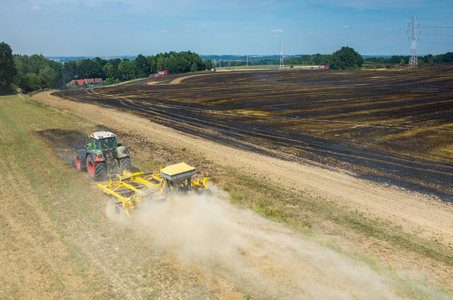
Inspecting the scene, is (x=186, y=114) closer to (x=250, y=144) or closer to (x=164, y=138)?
(x=164, y=138)

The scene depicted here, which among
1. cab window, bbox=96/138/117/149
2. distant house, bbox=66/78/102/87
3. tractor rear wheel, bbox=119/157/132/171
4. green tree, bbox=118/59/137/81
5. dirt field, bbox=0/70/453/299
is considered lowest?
dirt field, bbox=0/70/453/299

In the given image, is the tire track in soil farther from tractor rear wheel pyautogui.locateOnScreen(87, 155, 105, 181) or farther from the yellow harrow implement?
tractor rear wheel pyautogui.locateOnScreen(87, 155, 105, 181)

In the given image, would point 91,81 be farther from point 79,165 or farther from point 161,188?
point 161,188

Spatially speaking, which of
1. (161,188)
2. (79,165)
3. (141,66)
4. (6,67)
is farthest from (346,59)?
(161,188)

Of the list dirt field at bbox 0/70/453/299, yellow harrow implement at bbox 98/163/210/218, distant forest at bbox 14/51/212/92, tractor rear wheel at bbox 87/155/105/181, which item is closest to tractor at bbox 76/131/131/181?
tractor rear wheel at bbox 87/155/105/181

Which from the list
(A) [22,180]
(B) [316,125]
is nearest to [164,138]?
(A) [22,180]

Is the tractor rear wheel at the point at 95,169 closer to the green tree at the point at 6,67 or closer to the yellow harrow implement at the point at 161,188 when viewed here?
the yellow harrow implement at the point at 161,188

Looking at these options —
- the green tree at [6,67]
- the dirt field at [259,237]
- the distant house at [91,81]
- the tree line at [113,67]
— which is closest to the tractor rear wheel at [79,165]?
the dirt field at [259,237]

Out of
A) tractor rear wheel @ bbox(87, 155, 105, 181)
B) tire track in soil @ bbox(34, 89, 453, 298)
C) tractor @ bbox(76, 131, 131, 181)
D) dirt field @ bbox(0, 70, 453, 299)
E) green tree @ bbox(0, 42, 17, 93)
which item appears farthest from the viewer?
green tree @ bbox(0, 42, 17, 93)
